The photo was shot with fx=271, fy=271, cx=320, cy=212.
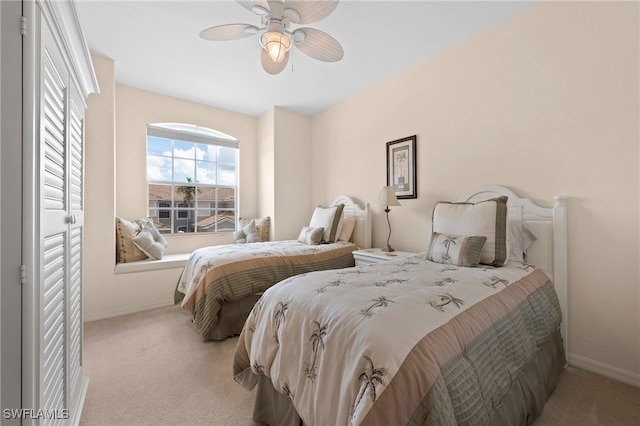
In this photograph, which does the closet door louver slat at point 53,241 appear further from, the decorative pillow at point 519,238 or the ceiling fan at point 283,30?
the decorative pillow at point 519,238

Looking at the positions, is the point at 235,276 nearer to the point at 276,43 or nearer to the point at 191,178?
the point at 276,43

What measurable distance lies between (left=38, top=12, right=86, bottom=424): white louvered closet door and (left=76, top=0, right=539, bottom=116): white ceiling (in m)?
1.31

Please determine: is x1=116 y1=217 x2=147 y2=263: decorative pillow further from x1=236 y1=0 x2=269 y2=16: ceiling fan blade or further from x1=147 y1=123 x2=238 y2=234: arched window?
x1=236 y1=0 x2=269 y2=16: ceiling fan blade

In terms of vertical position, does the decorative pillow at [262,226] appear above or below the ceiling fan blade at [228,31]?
below

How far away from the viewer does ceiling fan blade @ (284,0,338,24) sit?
5.64 feet

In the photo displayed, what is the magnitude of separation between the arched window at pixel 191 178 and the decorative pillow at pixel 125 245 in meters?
0.63

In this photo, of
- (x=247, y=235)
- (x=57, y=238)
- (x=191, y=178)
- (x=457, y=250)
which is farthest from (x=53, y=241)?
(x=191, y=178)

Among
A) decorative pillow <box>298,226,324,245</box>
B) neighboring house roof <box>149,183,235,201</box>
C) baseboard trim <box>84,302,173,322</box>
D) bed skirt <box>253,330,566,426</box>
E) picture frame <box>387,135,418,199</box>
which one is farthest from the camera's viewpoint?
neighboring house roof <box>149,183,235,201</box>

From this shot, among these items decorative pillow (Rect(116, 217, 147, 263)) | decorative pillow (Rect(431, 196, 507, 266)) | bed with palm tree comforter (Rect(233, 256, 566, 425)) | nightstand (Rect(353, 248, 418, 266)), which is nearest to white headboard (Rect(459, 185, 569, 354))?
decorative pillow (Rect(431, 196, 507, 266))

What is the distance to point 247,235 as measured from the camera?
3.92 meters

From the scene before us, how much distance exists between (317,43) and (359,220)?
2.08m

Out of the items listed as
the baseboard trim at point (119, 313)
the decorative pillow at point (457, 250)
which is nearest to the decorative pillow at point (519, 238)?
the decorative pillow at point (457, 250)

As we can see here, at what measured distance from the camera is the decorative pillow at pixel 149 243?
3209 millimetres

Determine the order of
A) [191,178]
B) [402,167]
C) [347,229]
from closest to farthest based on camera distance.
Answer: [402,167] < [347,229] < [191,178]
